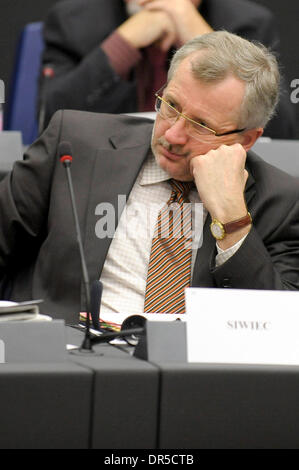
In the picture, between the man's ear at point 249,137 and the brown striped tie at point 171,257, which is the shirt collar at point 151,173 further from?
the man's ear at point 249,137

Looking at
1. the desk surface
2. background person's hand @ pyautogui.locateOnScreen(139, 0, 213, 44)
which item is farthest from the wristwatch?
background person's hand @ pyautogui.locateOnScreen(139, 0, 213, 44)

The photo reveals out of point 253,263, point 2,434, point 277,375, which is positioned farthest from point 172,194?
point 2,434

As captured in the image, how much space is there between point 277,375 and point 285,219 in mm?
932

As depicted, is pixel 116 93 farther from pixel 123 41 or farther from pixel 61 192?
pixel 61 192

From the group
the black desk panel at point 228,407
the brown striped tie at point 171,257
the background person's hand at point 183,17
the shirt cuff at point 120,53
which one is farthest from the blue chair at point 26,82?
the black desk panel at point 228,407

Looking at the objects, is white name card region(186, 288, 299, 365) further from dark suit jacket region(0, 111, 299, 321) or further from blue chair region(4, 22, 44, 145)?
blue chair region(4, 22, 44, 145)

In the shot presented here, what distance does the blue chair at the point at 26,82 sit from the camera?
4285 millimetres

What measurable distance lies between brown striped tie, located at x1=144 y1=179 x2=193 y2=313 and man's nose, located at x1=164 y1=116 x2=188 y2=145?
0.50 ft

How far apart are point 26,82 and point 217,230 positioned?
2269 mm

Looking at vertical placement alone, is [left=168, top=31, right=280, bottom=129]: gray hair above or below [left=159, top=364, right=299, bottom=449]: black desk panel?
above

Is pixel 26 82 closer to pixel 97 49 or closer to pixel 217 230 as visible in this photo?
pixel 97 49

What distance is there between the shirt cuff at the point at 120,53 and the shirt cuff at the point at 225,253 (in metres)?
2.07

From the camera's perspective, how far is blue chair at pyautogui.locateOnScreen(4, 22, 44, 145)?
4285mm

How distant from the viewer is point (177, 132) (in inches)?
91.7
